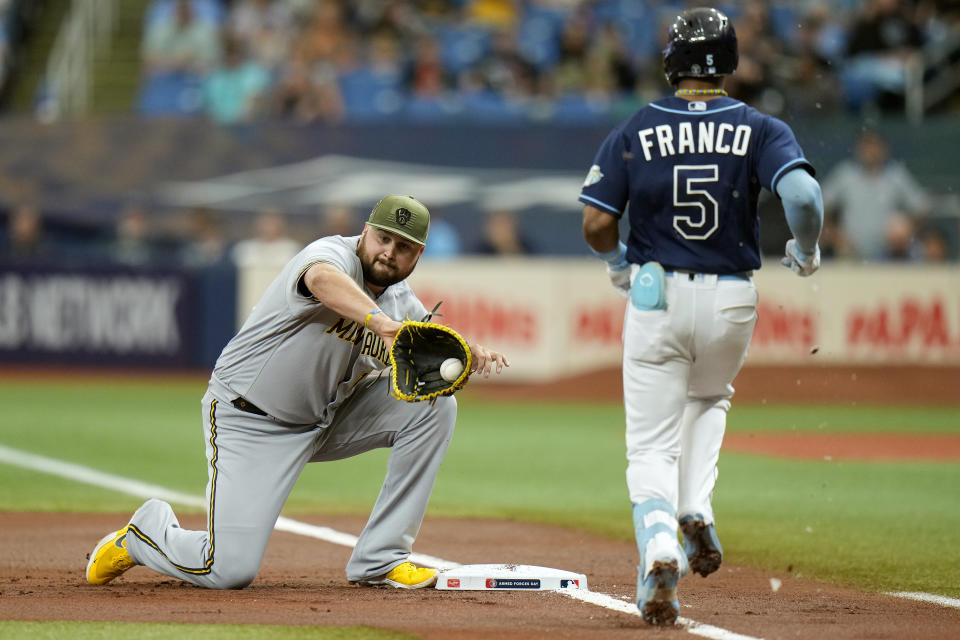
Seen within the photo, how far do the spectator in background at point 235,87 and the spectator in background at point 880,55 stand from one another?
8.01 m

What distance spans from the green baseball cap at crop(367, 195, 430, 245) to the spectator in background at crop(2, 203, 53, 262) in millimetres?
13935

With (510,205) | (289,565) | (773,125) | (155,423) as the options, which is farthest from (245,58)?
(773,125)

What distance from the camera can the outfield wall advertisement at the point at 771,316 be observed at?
57.4 ft

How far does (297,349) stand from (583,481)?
5084mm

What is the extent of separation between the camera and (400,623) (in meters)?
5.52

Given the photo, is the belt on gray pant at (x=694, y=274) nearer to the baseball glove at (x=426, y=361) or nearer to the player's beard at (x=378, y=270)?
the baseball glove at (x=426, y=361)

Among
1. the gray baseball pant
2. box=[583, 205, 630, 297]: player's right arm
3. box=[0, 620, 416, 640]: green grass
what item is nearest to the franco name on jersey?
box=[583, 205, 630, 297]: player's right arm

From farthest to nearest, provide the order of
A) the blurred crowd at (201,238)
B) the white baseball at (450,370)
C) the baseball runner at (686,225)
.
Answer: the blurred crowd at (201,238) → the white baseball at (450,370) → the baseball runner at (686,225)

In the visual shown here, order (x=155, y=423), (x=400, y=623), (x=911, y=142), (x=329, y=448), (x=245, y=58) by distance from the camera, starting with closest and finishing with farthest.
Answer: (x=400, y=623)
(x=329, y=448)
(x=155, y=423)
(x=911, y=142)
(x=245, y=58)

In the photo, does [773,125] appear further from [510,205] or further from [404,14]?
[404,14]

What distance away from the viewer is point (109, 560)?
6.49m

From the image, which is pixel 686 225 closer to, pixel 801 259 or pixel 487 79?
pixel 801 259

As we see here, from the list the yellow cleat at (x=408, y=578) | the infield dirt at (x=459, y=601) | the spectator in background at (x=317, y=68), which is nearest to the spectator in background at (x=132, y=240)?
the spectator in background at (x=317, y=68)

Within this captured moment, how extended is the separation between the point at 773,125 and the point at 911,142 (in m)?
13.9
